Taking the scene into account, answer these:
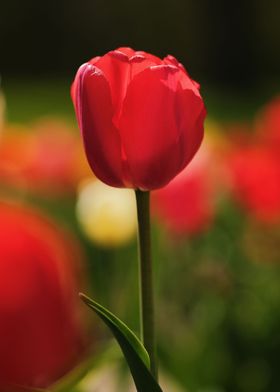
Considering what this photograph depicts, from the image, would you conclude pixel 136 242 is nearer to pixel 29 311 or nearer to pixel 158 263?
pixel 158 263

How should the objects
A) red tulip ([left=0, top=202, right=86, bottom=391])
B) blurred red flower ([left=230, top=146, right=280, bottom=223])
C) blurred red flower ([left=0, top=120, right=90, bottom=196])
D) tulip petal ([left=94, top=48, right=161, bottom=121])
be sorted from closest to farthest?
red tulip ([left=0, top=202, right=86, bottom=391]) → tulip petal ([left=94, top=48, right=161, bottom=121]) → blurred red flower ([left=230, top=146, right=280, bottom=223]) → blurred red flower ([left=0, top=120, right=90, bottom=196])

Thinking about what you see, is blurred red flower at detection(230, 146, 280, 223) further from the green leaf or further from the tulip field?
the green leaf

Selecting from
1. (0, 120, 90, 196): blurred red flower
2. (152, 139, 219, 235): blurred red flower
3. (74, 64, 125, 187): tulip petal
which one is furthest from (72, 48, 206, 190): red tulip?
(0, 120, 90, 196): blurred red flower

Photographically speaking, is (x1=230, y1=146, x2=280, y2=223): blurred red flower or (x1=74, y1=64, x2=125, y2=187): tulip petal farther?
(x1=230, y1=146, x2=280, y2=223): blurred red flower

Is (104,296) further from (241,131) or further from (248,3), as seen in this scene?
(248,3)

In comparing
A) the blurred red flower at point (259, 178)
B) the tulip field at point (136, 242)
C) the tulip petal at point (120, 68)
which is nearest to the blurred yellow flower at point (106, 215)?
the tulip field at point (136, 242)

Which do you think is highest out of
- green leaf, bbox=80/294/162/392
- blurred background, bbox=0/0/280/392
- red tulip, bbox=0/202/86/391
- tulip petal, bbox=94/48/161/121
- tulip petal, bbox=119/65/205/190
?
tulip petal, bbox=94/48/161/121
